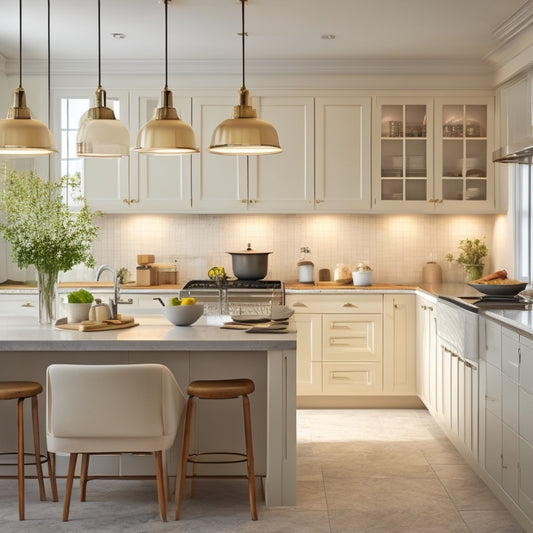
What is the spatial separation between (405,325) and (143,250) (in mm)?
2368

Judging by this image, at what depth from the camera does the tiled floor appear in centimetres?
370

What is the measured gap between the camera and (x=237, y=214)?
6.86m

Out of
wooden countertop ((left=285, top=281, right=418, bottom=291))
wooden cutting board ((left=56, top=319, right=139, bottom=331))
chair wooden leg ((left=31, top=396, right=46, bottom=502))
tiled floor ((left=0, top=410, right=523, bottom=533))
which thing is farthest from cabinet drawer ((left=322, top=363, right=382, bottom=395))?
chair wooden leg ((left=31, top=396, right=46, bottom=502))

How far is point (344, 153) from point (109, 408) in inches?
144

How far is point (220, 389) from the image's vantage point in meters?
3.63

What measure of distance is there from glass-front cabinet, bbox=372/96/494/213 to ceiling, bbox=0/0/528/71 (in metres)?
0.41

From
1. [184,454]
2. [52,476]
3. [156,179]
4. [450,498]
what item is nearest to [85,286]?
[156,179]

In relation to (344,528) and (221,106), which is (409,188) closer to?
(221,106)

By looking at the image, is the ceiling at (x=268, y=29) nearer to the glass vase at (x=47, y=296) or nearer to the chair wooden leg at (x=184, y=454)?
the glass vase at (x=47, y=296)

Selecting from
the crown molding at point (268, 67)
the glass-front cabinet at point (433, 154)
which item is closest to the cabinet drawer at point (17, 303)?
the crown molding at point (268, 67)

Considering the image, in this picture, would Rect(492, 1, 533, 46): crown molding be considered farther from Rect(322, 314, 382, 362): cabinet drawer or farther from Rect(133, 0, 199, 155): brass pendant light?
Rect(133, 0, 199, 155): brass pendant light

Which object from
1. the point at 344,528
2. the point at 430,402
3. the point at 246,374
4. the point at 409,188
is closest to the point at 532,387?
the point at 344,528

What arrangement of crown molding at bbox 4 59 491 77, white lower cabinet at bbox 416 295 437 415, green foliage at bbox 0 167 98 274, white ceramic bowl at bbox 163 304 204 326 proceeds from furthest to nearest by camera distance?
crown molding at bbox 4 59 491 77 → white lower cabinet at bbox 416 295 437 415 → green foliage at bbox 0 167 98 274 → white ceramic bowl at bbox 163 304 204 326

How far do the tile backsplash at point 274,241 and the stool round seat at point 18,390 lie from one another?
10.2 ft
